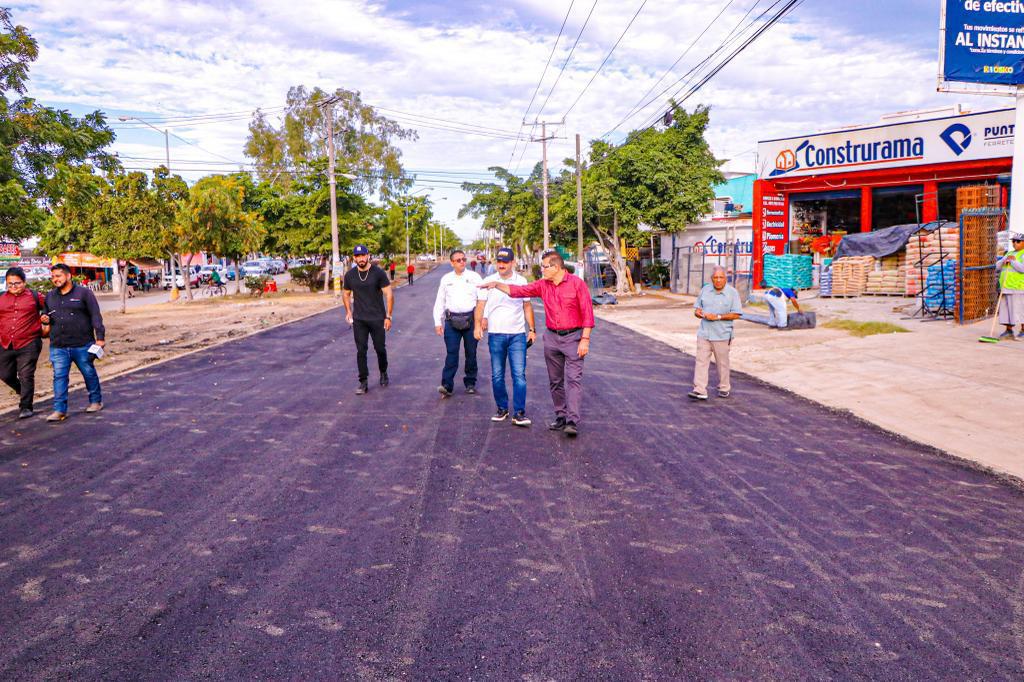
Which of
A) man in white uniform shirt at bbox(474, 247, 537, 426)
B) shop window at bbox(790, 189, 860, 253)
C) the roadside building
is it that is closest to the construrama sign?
shop window at bbox(790, 189, 860, 253)

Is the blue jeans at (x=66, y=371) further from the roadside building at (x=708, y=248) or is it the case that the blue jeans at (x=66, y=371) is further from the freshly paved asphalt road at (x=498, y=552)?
the roadside building at (x=708, y=248)

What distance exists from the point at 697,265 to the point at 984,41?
60.3 ft

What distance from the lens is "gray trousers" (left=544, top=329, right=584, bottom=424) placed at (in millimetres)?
7297

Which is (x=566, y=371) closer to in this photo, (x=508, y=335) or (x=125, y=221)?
(x=508, y=335)

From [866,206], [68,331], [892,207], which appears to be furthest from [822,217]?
[68,331]

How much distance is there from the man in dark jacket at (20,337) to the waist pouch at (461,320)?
483 cm

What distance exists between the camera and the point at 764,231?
94.9 feet

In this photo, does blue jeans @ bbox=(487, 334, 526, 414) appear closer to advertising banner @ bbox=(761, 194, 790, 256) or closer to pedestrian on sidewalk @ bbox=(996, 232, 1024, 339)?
pedestrian on sidewalk @ bbox=(996, 232, 1024, 339)

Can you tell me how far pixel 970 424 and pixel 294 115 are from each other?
61.2 meters

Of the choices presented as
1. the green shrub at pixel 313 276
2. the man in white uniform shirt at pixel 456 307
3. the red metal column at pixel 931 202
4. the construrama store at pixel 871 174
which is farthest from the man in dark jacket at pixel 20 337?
the green shrub at pixel 313 276

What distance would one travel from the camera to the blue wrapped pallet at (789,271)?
27938 millimetres

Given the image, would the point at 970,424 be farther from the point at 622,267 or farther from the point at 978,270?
the point at 622,267

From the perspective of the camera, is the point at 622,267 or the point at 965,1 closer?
the point at 965,1

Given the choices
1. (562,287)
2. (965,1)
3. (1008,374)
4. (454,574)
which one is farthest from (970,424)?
(965,1)
